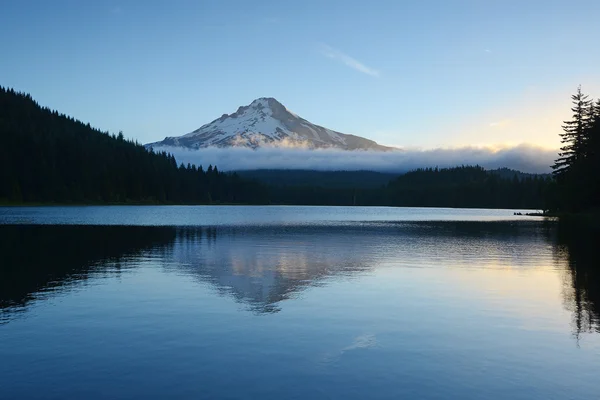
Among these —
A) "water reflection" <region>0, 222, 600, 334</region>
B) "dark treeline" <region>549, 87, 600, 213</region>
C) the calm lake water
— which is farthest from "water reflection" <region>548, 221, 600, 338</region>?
"dark treeline" <region>549, 87, 600, 213</region>

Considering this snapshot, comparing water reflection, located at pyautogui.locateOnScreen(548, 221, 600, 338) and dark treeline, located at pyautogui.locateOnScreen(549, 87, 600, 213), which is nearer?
water reflection, located at pyautogui.locateOnScreen(548, 221, 600, 338)

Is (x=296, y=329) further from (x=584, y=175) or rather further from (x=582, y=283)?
(x=584, y=175)

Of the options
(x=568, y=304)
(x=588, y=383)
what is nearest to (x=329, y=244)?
(x=568, y=304)

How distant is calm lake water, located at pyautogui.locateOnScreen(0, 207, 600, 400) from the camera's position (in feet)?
47.7

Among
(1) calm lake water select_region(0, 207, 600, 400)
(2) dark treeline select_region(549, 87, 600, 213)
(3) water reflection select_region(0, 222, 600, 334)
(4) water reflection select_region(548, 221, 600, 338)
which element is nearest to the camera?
(1) calm lake water select_region(0, 207, 600, 400)

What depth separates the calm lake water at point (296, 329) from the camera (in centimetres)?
1454

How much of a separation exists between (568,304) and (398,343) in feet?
40.1

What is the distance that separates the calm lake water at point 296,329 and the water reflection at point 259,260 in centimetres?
26

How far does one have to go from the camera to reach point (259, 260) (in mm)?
43688

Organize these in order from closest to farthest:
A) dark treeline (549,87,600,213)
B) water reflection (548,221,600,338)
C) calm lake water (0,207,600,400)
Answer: calm lake water (0,207,600,400) → water reflection (548,221,600,338) → dark treeline (549,87,600,213)

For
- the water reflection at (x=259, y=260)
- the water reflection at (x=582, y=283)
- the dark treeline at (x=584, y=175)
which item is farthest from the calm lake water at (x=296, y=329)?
the dark treeline at (x=584, y=175)

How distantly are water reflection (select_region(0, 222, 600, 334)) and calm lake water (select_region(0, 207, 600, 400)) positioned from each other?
0.26m

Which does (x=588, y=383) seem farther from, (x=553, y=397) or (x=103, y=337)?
(x=103, y=337)

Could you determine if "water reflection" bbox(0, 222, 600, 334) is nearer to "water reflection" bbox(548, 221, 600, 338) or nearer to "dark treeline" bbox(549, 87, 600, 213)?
"water reflection" bbox(548, 221, 600, 338)
